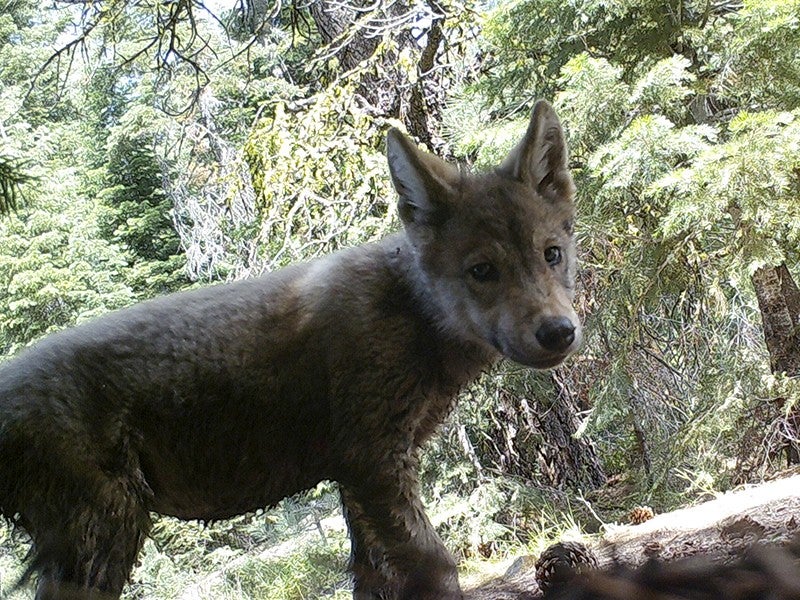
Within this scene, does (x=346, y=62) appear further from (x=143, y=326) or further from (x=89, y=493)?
(x=89, y=493)

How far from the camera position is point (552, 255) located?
1.73 meters

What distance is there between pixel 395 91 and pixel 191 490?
8.20 ft

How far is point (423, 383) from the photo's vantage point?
1.77 m

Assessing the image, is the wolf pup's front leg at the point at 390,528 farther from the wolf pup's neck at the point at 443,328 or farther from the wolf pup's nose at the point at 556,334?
the wolf pup's nose at the point at 556,334

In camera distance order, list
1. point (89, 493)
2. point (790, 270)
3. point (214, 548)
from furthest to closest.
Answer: point (214, 548), point (790, 270), point (89, 493)

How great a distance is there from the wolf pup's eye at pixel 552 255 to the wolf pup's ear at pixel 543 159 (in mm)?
159

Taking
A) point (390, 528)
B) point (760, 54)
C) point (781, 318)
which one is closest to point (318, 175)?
point (760, 54)

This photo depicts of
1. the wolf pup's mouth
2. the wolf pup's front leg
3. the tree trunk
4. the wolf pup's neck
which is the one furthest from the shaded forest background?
the wolf pup's mouth

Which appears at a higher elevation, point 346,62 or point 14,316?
point 346,62

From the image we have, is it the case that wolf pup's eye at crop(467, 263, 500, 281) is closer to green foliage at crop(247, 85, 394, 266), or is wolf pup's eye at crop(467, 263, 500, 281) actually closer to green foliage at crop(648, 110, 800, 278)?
green foliage at crop(648, 110, 800, 278)

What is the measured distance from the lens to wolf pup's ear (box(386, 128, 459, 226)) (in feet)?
5.80

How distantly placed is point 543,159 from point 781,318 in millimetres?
1611

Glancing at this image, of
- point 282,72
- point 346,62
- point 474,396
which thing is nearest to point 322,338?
point 474,396

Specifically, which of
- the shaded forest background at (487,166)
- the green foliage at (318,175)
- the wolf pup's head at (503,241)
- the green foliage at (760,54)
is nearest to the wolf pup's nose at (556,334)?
the wolf pup's head at (503,241)
